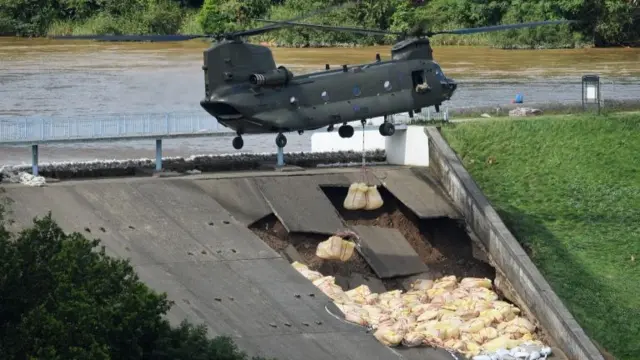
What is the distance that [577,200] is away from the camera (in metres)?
37.6

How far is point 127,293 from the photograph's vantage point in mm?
23188

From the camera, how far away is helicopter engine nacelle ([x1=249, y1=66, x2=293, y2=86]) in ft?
104

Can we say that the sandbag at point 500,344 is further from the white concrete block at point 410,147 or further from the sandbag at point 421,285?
the white concrete block at point 410,147

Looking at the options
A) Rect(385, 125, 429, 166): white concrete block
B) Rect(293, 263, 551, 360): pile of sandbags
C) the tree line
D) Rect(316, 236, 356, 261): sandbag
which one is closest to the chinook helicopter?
Rect(316, 236, 356, 261): sandbag

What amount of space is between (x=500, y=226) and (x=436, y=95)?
372 centimetres

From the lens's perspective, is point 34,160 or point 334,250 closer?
point 334,250

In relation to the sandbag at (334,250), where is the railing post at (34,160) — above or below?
above

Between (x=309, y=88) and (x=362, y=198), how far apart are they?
4852 millimetres

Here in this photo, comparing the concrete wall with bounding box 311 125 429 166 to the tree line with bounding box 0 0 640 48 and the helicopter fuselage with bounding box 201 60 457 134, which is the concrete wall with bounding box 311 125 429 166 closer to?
the helicopter fuselage with bounding box 201 60 457 134

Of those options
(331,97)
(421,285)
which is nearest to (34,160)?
(331,97)

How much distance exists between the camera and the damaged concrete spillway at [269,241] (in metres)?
29.9

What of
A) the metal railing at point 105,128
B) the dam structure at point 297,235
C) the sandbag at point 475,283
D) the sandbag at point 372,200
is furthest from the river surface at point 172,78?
the sandbag at point 475,283

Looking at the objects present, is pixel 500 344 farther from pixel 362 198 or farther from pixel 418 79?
pixel 362 198

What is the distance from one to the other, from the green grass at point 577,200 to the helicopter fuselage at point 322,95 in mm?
4592
